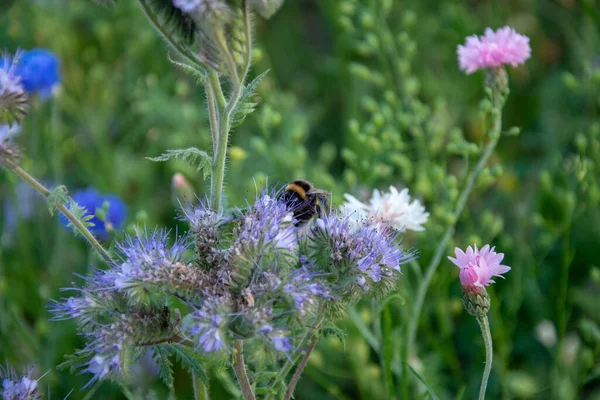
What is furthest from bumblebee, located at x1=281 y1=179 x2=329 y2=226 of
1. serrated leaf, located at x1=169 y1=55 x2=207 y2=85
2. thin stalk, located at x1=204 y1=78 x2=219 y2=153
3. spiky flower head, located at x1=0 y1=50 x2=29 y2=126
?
spiky flower head, located at x1=0 y1=50 x2=29 y2=126

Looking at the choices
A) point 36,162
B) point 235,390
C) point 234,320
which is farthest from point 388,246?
point 36,162

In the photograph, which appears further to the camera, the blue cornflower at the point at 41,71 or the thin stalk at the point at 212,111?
the blue cornflower at the point at 41,71

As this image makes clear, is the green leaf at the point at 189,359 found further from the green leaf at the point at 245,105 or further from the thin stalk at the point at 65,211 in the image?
the green leaf at the point at 245,105

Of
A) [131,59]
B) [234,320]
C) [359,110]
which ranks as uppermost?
[234,320]

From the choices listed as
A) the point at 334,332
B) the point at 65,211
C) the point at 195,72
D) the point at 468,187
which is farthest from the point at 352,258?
the point at 468,187

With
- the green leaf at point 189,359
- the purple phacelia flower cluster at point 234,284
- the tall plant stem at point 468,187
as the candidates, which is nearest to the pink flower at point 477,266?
the purple phacelia flower cluster at point 234,284

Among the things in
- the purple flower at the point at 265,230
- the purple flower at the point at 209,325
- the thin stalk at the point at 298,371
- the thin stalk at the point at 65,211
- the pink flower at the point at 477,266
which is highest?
the thin stalk at the point at 65,211

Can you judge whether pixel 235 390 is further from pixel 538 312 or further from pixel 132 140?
pixel 132 140
